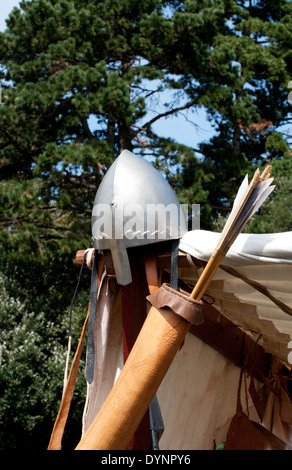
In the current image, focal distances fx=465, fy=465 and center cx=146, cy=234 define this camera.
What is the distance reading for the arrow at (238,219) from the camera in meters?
1.05

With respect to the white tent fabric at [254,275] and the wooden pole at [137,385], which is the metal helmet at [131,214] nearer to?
the white tent fabric at [254,275]

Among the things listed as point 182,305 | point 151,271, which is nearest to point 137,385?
point 182,305

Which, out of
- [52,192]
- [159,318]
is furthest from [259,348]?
[52,192]

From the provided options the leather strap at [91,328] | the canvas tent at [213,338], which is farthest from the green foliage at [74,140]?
the leather strap at [91,328]

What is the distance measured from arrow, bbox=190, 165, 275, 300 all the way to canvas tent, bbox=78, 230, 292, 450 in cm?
3

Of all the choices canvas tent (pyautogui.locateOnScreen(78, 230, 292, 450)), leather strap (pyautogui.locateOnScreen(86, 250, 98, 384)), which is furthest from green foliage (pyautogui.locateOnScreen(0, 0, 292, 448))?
leather strap (pyautogui.locateOnScreen(86, 250, 98, 384))

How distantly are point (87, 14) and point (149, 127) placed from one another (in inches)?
72.6

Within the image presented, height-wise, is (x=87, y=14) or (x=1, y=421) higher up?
(x=87, y=14)

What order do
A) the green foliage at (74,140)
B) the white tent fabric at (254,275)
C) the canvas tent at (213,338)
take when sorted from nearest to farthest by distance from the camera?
the white tent fabric at (254,275)
the canvas tent at (213,338)
the green foliage at (74,140)

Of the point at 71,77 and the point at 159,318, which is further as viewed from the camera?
the point at 71,77

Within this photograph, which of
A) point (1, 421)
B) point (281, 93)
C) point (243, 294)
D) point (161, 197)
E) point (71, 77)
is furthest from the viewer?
point (281, 93)

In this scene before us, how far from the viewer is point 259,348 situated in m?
2.31
